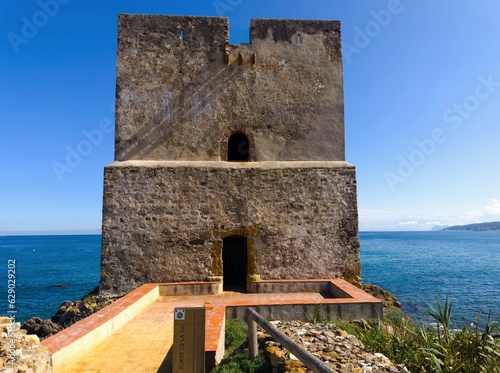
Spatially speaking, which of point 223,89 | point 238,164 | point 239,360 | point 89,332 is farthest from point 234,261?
point 239,360

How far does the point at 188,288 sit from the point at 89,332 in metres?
3.92

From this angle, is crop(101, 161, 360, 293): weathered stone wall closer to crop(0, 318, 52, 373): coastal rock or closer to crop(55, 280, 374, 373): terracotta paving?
crop(55, 280, 374, 373): terracotta paving

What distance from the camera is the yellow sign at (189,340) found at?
13.3ft

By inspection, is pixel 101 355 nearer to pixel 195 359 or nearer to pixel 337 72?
pixel 195 359

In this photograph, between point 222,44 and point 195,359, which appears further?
point 222,44

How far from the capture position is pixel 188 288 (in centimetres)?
886

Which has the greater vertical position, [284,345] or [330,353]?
[284,345]

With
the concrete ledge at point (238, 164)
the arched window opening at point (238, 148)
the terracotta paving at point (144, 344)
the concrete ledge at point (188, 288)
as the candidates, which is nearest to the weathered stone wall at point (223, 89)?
the concrete ledge at point (238, 164)

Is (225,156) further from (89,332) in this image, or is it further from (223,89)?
(89,332)

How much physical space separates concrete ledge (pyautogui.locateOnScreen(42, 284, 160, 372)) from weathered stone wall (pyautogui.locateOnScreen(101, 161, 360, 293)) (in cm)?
175

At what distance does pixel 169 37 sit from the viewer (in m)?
9.84

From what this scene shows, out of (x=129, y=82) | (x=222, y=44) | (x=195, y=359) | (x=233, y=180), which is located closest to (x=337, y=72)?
(x=222, y=44)

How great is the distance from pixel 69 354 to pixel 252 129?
7088 mm

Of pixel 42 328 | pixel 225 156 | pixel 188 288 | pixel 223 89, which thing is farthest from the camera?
pixel 42 328
